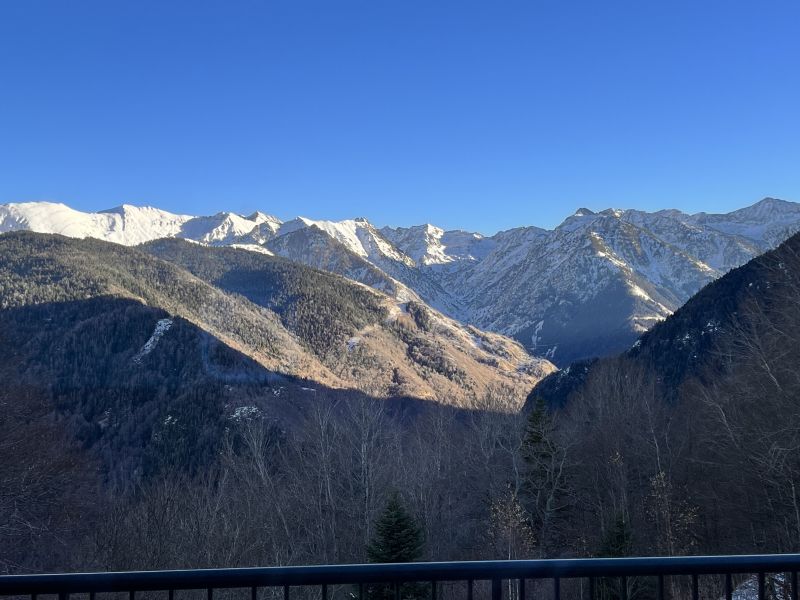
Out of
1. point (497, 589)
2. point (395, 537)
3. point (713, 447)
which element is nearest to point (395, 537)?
point (395, 537)

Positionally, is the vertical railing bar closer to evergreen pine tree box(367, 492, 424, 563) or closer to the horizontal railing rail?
the horizontal railing rail

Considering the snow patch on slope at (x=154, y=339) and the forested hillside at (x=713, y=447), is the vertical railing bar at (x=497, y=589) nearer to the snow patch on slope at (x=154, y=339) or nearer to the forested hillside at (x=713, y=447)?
the forested hillside at (x=713, y=447)

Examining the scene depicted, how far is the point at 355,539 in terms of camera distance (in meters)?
34.2

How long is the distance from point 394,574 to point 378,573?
10 centimetres

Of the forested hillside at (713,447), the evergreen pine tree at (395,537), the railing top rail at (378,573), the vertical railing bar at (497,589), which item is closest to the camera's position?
the railing top rail at (378,573)

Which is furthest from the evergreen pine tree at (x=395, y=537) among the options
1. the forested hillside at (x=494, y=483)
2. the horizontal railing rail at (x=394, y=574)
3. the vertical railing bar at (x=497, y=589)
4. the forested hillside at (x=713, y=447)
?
the horizontal railing rail at (x=394, y=574)

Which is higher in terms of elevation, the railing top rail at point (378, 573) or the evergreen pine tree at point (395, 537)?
the railing top rail at point (378, 573)

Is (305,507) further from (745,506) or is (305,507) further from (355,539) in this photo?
(745,506)

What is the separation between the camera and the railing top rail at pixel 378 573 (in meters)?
3.39

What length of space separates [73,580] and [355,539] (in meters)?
33.3

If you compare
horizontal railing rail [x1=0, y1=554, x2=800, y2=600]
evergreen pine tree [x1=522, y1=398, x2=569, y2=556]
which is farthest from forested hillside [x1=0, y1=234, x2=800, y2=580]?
horizontal railing rail [x1=0, y1=554, x2=800, y2=600]

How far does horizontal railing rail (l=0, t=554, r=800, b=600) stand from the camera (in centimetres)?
339

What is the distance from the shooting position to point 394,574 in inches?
140

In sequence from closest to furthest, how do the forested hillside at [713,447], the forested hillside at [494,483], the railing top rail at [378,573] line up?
the railing top rail at [378,573] → the forested hillside at [713,447] → the forested hillside at [494,483]
